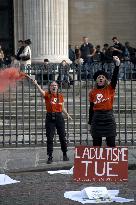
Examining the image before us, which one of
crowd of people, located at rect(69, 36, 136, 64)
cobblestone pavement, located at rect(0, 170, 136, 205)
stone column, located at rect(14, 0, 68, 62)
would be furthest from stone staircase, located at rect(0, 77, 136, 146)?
stone column, located at rect(14, 0, 68, 62)

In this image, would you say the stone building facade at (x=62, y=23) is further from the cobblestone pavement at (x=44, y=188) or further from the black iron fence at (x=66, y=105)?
the cobblestone pavement at (x=44, y=188)

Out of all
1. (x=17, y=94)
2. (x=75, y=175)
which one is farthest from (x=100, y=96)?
(x=17, y=94)

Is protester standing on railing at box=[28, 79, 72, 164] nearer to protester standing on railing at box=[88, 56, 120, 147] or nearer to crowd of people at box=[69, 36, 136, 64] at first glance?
protester standing on railing at box=[88, 56, 120, 147]

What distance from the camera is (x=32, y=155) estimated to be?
13.5 meters

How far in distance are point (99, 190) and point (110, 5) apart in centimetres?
1870

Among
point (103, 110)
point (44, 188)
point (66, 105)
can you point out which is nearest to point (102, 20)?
point (66, 105)

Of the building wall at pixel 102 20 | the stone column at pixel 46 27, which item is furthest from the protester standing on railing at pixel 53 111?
the building wall at pixel 102 20

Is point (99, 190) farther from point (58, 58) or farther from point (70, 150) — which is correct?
point (58, 58)

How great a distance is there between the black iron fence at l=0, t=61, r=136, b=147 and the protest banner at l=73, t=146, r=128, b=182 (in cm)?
435

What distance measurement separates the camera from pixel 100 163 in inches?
404

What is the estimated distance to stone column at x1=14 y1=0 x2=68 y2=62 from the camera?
23250 mm

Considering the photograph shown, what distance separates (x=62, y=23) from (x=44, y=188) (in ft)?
45.1

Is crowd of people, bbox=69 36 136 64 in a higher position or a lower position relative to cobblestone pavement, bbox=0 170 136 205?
higher

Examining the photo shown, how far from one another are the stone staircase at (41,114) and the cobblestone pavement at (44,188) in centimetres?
342
